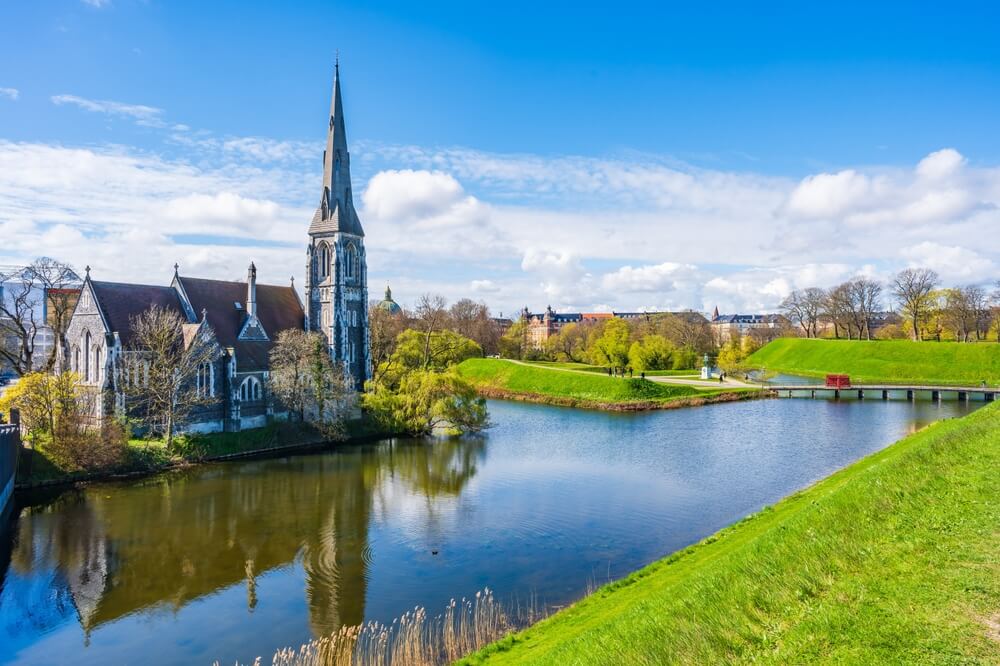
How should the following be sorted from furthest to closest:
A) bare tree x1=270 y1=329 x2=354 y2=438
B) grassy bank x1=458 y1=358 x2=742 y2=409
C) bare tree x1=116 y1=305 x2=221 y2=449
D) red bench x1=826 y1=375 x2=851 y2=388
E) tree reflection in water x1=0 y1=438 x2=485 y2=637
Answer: red bench x1=826 y1=375 x2=851 y2=388
grassy bank x1=458 y1=358 x2=742 y2=409
bare tree x1=270 y1=329 x2=354 y2=438
bare tree x1=116 y1=305 x2=221 y2=449
tree reflection in water x1=0 y1=438 x2=485 y2=637

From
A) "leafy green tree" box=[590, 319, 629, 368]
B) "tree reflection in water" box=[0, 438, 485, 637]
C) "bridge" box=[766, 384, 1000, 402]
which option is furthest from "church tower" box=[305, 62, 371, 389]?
"bridge" box=[766, 384, 1000, 402]

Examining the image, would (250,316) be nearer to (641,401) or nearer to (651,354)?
(641,401)

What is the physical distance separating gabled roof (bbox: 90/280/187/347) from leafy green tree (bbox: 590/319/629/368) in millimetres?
45208

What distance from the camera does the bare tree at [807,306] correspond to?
9081 centimetres

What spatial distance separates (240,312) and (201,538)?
19.5m

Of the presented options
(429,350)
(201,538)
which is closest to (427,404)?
(429,350)

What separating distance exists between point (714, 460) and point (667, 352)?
42176 millimetres

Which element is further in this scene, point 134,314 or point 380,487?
point 134,314

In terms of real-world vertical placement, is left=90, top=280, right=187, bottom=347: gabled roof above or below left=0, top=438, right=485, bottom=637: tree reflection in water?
above

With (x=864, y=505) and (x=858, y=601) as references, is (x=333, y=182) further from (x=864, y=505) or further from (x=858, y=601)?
(x=858, y=601)

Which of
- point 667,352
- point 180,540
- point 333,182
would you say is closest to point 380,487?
point 180,540

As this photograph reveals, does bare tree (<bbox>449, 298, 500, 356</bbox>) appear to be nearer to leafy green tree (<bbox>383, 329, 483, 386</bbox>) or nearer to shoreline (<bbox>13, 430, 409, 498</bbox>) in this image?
leafy green tree (<bbox>383, 329, 483, 386</bbox>)

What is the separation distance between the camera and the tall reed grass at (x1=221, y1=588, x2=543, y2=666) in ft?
37.9

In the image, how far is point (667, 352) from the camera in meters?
70.1
